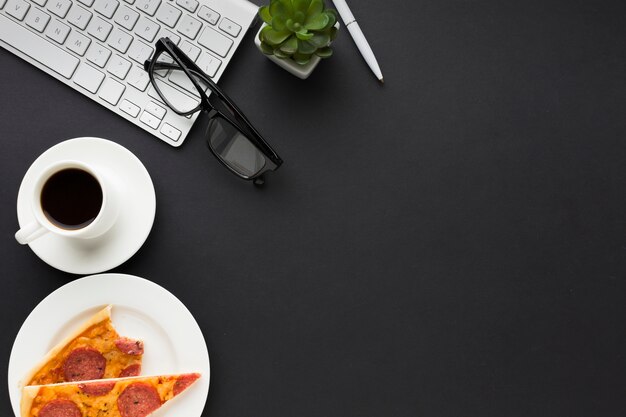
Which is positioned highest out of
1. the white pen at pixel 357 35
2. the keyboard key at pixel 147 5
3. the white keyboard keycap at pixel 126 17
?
the white pen at pixel 357 35

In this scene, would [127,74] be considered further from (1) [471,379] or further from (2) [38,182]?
(1) [471,379]

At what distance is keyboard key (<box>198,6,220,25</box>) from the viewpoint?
130 cm

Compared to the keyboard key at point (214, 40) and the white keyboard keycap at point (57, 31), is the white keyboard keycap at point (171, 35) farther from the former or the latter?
the white keyboard keycap at point (57, 31)

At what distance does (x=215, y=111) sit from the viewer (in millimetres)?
1278

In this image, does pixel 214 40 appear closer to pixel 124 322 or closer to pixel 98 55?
pixel 98 55

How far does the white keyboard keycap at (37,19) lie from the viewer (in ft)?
4.23

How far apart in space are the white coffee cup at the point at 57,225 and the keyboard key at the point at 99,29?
9.7 inches

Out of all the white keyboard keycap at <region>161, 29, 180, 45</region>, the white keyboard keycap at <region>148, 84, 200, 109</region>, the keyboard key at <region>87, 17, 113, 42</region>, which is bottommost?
the white keyboard keycap at <region>148, 84, 200, 109</region>

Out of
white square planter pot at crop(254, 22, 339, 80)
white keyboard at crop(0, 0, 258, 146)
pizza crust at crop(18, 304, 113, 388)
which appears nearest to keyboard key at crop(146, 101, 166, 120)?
white keyboard at crop(0, 0, 258, 146)

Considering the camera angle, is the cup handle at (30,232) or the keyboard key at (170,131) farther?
the keyboard key at (170,131)

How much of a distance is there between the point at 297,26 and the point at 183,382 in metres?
0.64

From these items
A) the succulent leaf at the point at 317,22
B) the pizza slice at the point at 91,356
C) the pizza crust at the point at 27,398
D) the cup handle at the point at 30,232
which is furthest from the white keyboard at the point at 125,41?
the pizza crust at the point at 27,398

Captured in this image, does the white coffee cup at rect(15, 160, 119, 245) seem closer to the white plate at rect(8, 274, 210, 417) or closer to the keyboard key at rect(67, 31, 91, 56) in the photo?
the white plate at rect(8, 274, 210, 417)

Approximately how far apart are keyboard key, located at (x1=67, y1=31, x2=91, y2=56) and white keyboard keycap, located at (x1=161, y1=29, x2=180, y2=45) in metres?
0.13
